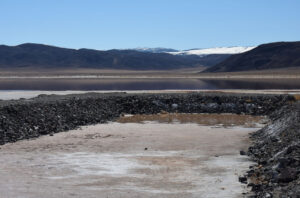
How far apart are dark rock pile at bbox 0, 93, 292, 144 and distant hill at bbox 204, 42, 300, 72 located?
128288 mm

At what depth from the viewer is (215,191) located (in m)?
13.5

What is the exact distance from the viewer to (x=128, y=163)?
17.2 meters

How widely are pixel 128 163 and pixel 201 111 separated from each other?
17.7 metres

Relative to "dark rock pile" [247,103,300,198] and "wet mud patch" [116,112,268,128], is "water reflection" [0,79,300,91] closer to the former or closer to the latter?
"wet mud patch" [116,112,268,128]

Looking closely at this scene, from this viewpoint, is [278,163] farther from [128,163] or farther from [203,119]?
[203,119]

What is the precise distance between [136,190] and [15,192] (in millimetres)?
3068

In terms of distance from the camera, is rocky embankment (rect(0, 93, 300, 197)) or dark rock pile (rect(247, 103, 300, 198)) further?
rocky embankment (rect(0, 93, 300, 197))

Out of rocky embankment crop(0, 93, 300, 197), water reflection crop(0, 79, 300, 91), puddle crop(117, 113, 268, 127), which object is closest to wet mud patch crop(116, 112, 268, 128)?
puddle crop(117, 113, 268, 127)

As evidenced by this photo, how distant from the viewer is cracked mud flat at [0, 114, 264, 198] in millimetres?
13641

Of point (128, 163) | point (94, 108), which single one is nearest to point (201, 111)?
point (94, 108)

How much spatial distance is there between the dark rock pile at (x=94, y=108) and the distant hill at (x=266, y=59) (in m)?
128

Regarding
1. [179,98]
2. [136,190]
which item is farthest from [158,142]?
[179,98]

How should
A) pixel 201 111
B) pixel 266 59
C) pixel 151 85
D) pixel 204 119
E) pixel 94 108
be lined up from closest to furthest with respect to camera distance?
pixel 204 119 < pixel 94 108 < pixel 201 111 < pixel 151 85 < pixel 266 59

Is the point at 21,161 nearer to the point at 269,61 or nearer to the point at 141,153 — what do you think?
the point at 141,153
